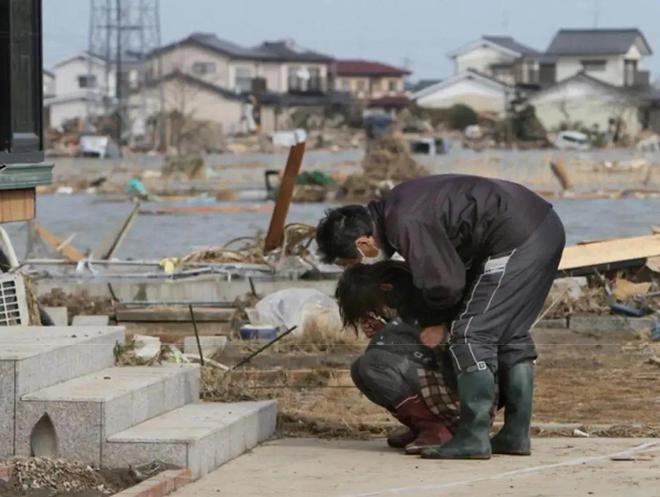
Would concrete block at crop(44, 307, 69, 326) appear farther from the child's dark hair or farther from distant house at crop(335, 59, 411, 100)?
distant house at crop(335, 59, 411, 100)

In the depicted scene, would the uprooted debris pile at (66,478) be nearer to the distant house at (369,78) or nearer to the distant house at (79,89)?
the distant house at (79,89)

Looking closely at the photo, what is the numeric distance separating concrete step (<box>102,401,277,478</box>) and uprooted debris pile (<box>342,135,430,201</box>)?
37.6 meters

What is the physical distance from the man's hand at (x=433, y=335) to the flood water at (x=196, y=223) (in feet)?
67.3

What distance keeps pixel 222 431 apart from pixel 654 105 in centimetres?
8970

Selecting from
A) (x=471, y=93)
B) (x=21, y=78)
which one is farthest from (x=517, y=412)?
(x=471, y=93)

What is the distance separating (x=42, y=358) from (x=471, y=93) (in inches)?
3809

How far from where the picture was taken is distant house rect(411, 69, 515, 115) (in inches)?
4038

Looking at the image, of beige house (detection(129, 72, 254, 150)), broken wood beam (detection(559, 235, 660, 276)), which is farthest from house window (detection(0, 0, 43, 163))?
beige house (detection(129, 72, 254, 150))

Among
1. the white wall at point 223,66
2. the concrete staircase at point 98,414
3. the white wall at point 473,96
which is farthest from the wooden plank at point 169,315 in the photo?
the white wall at point 223,66

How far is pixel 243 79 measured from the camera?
11144 cm

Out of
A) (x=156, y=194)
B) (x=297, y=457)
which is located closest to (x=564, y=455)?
(x=297, y=457)

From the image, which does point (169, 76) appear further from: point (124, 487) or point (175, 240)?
point (124, 487)

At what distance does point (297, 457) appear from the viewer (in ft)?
27.2

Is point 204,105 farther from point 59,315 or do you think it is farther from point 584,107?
point 59,315
